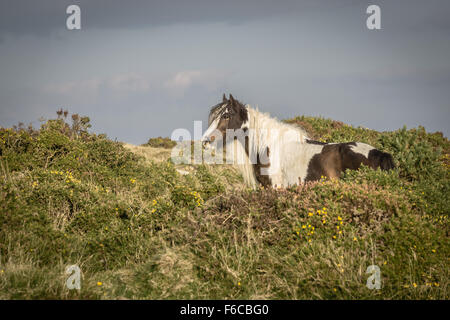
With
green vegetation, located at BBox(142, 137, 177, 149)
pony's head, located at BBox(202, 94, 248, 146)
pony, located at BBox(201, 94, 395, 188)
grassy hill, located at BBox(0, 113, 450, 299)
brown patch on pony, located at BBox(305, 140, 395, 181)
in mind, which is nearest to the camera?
grassy hill, located at BBox(0, 113, 450, 299)

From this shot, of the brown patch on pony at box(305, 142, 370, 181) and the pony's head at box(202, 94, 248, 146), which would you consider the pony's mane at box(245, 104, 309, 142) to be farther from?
the brown patch on pony at box(305, 142, 370, 181)

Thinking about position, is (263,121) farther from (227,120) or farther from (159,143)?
(159,143)

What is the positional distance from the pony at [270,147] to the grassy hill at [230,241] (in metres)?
0.77

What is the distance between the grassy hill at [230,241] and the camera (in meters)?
4.27

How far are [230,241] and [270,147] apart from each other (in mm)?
3179

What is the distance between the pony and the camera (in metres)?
7.54

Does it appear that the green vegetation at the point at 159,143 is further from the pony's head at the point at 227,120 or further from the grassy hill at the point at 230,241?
the pony's head at the point at 227,120

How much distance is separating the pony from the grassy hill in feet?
2.51

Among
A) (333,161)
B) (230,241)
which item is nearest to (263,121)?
(333,161)

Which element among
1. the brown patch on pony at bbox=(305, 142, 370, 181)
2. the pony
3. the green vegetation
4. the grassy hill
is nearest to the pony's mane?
the pony

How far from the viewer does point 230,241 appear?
5.12 metres

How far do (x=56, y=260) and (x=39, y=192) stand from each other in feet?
7.89
